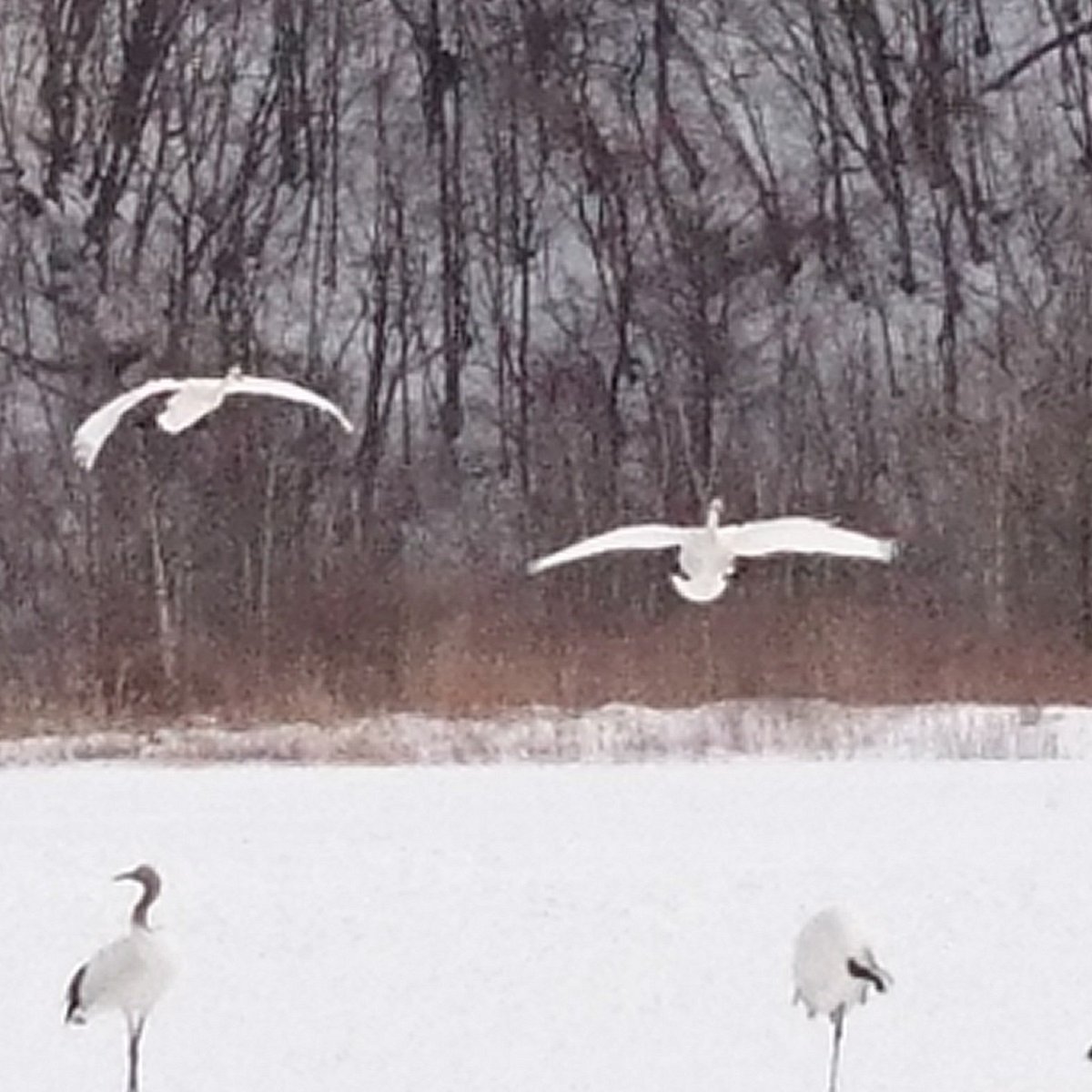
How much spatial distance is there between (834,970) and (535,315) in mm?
13130

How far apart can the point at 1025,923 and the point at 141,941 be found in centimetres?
254

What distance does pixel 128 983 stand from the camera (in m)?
6.75

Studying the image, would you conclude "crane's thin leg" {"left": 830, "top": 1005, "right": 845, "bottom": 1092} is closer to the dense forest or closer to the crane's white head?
the crane's white head

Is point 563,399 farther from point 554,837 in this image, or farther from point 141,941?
point 141,941

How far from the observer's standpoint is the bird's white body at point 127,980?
22.1 feet

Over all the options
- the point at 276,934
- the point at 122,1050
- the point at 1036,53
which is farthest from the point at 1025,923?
the point at 1036,53

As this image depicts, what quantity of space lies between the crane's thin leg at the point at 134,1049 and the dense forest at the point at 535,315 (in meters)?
9.69

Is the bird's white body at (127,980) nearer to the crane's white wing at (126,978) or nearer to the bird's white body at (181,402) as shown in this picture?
the crane's white wing at (126,978)

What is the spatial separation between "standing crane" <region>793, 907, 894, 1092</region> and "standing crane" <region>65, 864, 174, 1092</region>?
1.37 m

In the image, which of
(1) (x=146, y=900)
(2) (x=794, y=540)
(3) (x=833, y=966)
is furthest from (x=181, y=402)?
(3) (x=833, y=966)

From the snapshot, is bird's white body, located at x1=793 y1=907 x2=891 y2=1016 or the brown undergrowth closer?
bird's white body, located at x1=793 y1=907 x2=891 y2=1016

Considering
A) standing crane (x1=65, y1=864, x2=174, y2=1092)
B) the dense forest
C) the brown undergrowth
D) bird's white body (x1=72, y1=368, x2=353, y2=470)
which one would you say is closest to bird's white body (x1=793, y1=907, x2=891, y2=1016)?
standing crane (x1=65, y1=864, x2=174, y2=1092)

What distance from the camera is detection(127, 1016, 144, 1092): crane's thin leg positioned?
6516 millimetres

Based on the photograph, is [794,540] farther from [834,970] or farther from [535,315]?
[535,315]
